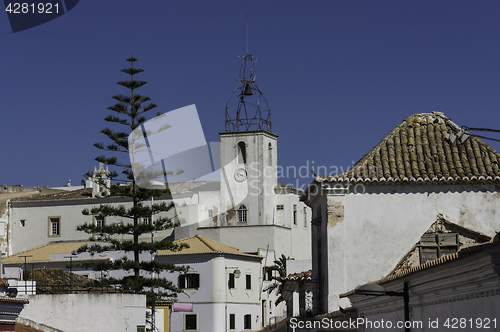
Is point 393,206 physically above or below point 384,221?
above

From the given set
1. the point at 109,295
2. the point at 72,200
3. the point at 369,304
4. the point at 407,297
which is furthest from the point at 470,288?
the point at 72,200

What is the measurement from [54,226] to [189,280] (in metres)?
15.3

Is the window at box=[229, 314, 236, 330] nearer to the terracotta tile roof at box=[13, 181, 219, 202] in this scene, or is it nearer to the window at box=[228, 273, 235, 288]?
the window at box=[228, 273, 235, 288]

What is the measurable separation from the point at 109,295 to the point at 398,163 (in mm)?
9804

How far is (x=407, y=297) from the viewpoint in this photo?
Answer: 33.9 feet

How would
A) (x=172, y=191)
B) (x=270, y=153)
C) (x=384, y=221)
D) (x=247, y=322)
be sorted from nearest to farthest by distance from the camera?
(x=384, y=221) < (x=247, y=322) < (x=270, y=153) < (x=172, y=191)

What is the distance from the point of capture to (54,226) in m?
55.2

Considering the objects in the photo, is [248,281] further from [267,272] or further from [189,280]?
[189,280]

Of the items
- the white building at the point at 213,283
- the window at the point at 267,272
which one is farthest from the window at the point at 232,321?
the window at the point at 267,272

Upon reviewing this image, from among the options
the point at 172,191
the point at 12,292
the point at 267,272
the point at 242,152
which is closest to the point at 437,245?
the point at 12,292

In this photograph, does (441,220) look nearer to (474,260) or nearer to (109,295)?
(474,260)

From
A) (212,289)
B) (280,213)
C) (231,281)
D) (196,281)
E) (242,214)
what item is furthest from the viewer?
(280,213)

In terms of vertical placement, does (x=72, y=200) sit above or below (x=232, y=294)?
above

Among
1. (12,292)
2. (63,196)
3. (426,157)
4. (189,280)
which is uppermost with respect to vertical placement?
(63,196)
